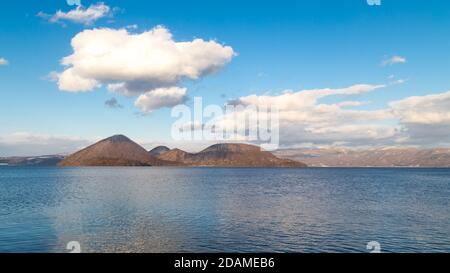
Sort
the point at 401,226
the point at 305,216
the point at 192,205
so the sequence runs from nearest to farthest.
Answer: the point at 401,226 < the point at 305,216 < the point at 192,205

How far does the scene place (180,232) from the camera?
37.4 m
